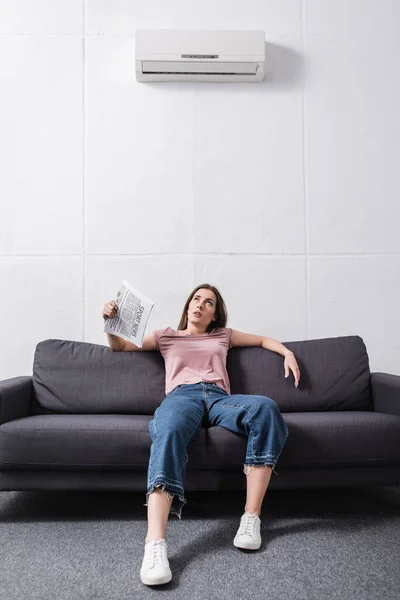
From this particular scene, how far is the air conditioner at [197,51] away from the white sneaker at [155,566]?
270 centimetres

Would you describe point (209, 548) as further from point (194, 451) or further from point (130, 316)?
point (130, 316)

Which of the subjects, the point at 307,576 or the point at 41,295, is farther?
the point at 41,295

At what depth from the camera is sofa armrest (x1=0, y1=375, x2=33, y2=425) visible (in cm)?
245

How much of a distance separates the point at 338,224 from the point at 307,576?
2215 millimetres

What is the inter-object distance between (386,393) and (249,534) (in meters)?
1.13

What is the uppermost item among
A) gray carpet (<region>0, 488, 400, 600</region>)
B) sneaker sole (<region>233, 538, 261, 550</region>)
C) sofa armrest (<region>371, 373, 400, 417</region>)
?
sofa armrest (<region>371, 373, 400, 417</region>)

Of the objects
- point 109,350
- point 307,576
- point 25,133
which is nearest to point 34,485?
point 109,350

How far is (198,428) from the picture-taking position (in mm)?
2264

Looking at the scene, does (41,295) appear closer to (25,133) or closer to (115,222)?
(115,222)

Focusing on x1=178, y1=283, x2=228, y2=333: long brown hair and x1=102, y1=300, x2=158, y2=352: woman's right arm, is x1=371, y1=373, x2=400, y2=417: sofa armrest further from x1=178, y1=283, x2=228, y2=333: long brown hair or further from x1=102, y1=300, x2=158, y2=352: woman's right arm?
x1=102, y1=300, x2=158, y2=352: woman's right arm

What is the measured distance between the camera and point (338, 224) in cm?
341

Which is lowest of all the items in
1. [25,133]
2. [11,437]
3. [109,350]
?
[11,437]

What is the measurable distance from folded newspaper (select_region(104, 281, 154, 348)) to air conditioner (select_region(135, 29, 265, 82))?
1505 millimetres

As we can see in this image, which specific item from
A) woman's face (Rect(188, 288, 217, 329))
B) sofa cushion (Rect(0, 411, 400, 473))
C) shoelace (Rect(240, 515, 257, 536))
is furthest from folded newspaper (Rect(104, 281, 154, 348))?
shoelace (Rect(240, 515, 257, 536))
